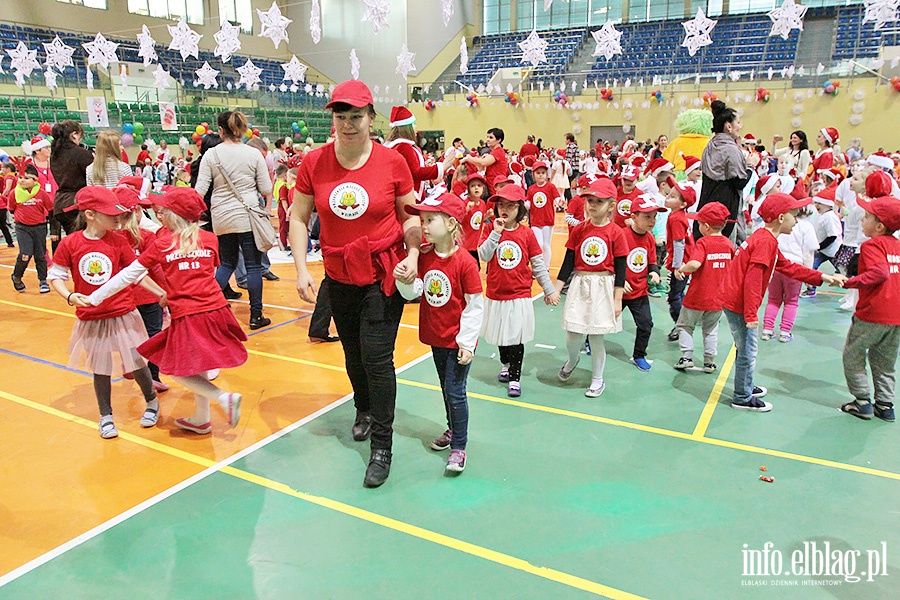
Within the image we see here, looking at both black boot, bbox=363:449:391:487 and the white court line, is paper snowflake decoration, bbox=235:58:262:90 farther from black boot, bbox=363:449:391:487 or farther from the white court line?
black boot, bbox=363:449:391:487

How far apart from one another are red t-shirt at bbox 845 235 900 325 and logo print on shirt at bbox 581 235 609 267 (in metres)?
1.66

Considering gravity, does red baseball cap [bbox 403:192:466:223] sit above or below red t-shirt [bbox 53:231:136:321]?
above

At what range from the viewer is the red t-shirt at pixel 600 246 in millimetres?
4633

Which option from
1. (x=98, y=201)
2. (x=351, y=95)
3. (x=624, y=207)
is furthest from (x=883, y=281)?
(x=98, y=201)

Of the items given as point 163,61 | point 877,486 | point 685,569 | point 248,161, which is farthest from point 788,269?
point 163,61

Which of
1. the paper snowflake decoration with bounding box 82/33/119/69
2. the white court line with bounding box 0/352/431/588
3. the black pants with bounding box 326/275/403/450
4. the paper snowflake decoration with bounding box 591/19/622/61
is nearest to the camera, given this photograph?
the white court line with bounding box 0/352/431/588

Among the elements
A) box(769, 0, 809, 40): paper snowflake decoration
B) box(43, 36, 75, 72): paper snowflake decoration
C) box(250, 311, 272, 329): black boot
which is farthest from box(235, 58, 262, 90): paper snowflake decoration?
box(250, 311, 272, 329): black boot

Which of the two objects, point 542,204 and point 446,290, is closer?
point 446,290

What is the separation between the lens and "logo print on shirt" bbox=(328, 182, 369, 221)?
3168 millimetres

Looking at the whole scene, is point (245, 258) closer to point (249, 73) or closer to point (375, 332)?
point (375, 332)

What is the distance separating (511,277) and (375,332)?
1.61 meters

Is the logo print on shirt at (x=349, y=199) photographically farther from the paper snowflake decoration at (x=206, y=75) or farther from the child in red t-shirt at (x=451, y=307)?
the paper snowflake decoration at (x=206, y=75)

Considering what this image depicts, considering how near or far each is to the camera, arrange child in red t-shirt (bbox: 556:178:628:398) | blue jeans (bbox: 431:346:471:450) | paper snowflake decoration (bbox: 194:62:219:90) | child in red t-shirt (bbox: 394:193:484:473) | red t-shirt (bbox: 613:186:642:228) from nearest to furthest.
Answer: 1. child in red t-shirt (bbox: 394:193:484:473)
2. blue jeans (bbox: 431:346:471:450)
3. child in red t-shirt (bbox: 556:178:628:398)
4. red t-shirt (bbox: 613:186:642:228)
5. paper snowflake decoration (bbox: 194:62:219:90)

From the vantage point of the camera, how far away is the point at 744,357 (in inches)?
178
